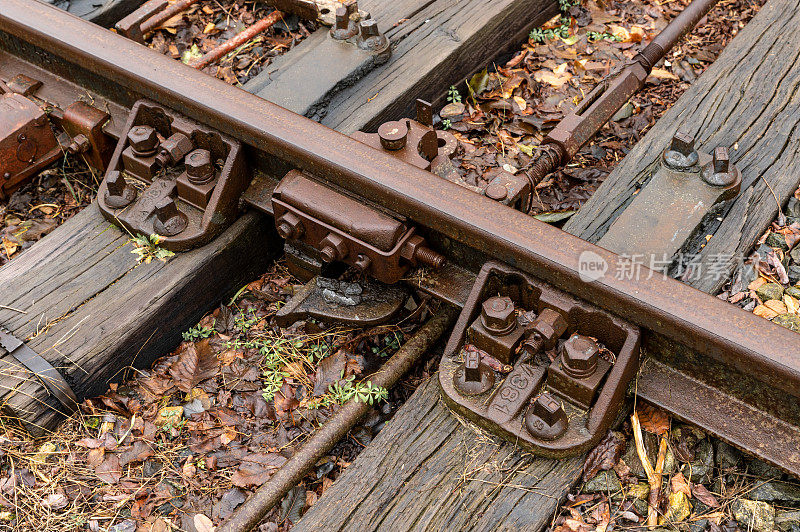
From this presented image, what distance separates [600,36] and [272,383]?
133 inches

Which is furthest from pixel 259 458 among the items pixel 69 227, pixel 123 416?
pixel 69 227

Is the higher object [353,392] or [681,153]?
[681,153]

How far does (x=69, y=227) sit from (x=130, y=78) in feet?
2.66

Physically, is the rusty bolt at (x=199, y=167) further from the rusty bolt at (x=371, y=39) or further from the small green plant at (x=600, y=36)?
the small green plant at (x=600, y=36)

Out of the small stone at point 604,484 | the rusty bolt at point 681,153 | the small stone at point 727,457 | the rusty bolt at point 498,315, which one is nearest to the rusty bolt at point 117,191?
the rusty bolt at point 498,315

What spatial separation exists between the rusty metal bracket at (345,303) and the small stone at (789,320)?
160 cm

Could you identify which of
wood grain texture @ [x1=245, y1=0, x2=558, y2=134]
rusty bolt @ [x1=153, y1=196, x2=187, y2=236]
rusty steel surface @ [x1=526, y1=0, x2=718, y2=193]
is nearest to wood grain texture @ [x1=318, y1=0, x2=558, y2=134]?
wood grain texture @ [x1=245, y1=0, x2=558, y2=134]

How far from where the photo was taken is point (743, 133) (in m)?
3.92

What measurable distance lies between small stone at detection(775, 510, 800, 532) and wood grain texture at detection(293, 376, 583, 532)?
719 millimetres

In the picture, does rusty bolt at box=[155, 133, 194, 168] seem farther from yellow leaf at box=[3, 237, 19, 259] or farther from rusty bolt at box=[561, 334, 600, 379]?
rusty bolt at box=[561, 334, 600, 379]

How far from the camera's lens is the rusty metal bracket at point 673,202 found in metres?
3.34

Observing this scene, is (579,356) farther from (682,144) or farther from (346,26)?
(346,26)

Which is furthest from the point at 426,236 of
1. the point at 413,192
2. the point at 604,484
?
the point at 604,484

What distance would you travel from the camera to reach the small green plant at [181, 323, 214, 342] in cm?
374
